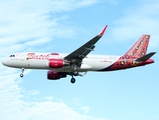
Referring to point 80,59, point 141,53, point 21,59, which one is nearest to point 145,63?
point 141,53

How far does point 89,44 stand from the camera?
187 feet

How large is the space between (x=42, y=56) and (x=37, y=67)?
70.6 inches

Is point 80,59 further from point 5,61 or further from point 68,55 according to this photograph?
point 5,61

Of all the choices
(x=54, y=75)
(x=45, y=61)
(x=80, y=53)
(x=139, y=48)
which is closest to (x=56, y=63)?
(x=45, y=61)

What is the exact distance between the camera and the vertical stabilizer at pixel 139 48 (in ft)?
217

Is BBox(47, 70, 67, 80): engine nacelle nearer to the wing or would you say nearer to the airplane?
the airplane

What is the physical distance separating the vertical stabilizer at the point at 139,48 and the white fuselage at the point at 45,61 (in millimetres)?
3844

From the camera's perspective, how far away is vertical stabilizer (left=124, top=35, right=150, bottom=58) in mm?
66012

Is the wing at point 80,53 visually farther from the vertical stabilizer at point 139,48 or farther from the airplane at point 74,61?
the vertical stabilizer at point 139,48

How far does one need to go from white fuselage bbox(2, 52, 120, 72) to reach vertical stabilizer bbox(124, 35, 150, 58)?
3844 millimetres

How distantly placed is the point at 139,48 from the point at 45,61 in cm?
1684

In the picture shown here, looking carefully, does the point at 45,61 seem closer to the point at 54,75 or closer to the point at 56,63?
the point at 56,63

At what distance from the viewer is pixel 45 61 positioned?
59.9 meters

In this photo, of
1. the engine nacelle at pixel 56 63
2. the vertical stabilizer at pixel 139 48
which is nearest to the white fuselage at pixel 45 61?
the engine nacelle at pixel 56 63
